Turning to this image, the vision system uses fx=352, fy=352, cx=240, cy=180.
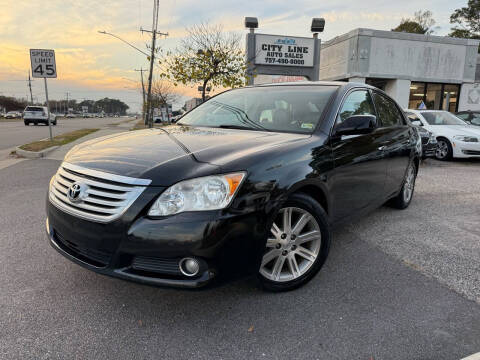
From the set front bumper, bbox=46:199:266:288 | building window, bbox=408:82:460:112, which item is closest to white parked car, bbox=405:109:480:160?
front bumper, bbox=46:199:266:288

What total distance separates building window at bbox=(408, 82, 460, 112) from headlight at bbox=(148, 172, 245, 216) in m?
20.6

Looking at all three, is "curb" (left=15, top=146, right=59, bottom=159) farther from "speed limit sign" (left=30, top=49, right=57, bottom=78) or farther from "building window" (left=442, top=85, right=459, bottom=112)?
"building window" (left=442, top=85, right=459, bottom=112)

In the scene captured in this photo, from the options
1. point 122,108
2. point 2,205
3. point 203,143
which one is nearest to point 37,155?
point 2,205

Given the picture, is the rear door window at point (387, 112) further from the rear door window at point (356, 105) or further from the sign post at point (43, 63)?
the sign post at point (43, 63)

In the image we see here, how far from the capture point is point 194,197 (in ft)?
6.74

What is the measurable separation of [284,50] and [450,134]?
7.99m

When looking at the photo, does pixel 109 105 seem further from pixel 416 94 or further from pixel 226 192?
pixel 226 192

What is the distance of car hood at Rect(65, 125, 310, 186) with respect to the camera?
84.4 inches

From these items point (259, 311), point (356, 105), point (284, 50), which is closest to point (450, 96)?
point (284, 50)

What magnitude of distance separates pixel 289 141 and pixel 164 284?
1.37 m

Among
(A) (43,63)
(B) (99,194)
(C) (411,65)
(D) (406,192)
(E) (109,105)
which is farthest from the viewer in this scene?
(E) (109,105)

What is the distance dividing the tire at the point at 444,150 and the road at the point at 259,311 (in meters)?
6.96

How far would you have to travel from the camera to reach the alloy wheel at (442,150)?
967 centimetres

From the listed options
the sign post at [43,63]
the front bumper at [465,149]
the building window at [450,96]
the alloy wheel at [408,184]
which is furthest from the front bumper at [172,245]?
the building window at [450,96]
